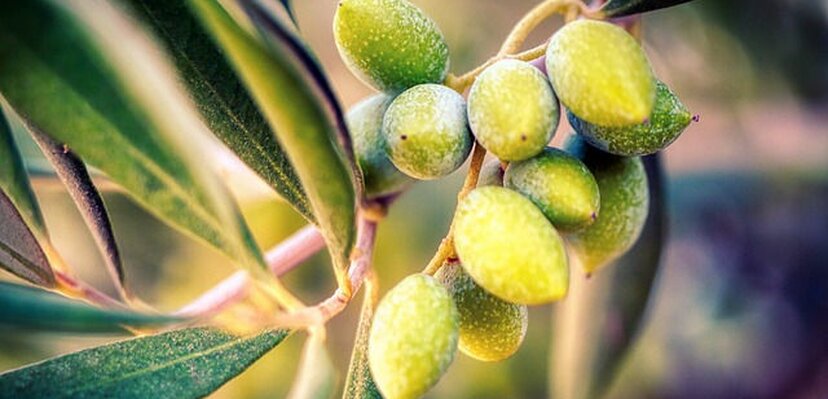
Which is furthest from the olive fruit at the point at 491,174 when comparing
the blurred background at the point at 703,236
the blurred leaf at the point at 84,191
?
the blurred background at the point at 703,236

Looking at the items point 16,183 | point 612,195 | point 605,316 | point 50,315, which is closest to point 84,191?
point 16,183

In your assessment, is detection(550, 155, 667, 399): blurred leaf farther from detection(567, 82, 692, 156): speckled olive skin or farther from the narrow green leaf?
the narrow green leaf

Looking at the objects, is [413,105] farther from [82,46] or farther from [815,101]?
[815,101]

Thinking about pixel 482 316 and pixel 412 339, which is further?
pixel 482 316

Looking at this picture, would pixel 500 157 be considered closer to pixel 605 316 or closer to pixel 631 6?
pixel 631 6

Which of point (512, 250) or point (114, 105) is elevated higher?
point (114, 105)

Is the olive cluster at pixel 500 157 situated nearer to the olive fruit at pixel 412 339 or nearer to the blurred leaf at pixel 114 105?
the olive fruit at pixel 412 339
